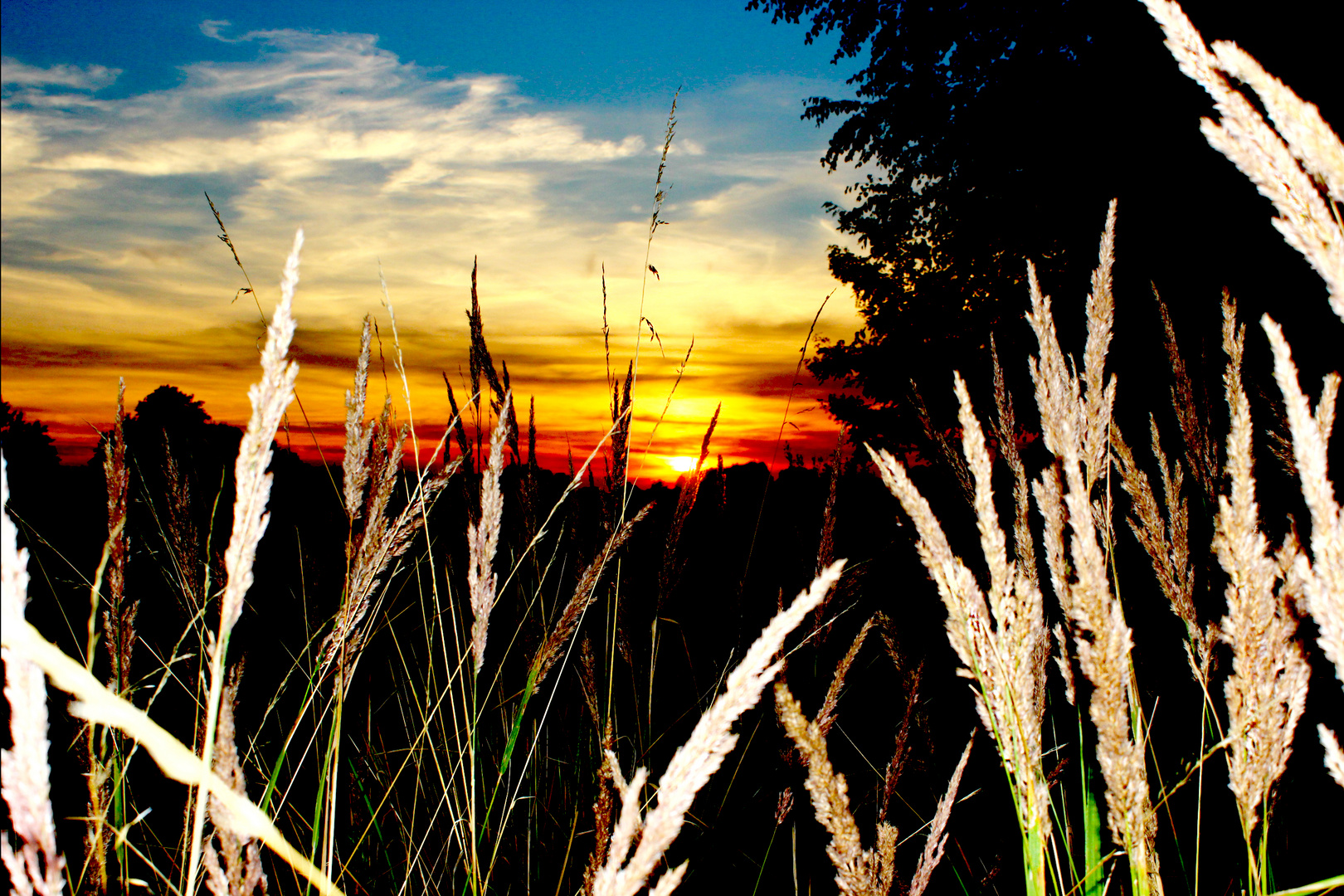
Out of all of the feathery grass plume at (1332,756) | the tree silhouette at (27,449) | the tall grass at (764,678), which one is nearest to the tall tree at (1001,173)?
the tall grass at (764,678)

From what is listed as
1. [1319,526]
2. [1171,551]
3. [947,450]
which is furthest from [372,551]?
[1171,551]

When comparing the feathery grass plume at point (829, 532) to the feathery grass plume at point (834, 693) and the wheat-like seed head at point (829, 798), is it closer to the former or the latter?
the feathery grass plume at point (834, 693)

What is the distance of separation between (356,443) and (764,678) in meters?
0.77

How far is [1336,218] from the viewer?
0.60 m

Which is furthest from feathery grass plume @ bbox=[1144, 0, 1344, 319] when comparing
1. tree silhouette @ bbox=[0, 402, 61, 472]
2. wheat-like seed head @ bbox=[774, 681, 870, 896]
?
tree silhouette @ bbox=[0, 402, 61, 472]

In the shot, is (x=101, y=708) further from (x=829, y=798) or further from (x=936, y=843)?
(x=936, y=843)

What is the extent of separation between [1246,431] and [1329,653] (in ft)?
1.25

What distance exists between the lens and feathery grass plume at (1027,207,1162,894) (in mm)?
753

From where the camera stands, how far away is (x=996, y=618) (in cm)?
78

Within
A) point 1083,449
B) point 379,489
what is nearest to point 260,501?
point 379,489

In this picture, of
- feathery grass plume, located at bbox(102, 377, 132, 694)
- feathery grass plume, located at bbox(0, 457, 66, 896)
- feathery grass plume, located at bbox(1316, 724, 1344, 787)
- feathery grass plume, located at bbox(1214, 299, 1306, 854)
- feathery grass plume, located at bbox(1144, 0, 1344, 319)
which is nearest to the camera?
feathery grass plume, located at bbox(0, 457, 66, 896)

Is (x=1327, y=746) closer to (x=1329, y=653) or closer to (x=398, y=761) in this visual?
(x=1329, y=653)

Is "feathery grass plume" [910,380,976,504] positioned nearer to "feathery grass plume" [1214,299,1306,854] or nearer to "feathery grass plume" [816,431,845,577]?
"feathery grass plume" [816,431,845,577]

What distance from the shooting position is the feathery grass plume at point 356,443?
1.08 m
